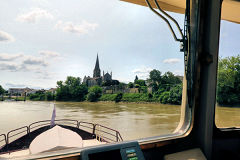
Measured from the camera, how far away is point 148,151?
2.94 ft

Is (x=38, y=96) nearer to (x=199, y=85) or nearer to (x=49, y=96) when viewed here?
(x=49, y=96)

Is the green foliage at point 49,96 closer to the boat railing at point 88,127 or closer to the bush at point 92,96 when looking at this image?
the boat railing at point 88,127

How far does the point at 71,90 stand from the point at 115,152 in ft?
5.28

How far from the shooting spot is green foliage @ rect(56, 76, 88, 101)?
6.59ft

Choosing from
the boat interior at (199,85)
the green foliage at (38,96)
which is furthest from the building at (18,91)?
the boat interior at (199,85)

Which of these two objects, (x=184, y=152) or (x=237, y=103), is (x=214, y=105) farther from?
(x=237, y=103)

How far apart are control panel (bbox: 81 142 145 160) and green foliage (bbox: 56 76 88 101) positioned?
1.38 meters

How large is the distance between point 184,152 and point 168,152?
3.8 inches

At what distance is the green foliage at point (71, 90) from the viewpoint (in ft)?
6.59

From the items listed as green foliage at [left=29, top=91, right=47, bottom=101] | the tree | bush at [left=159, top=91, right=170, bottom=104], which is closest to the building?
green foliage at [left=29, top=91, right=47, bottom=101]

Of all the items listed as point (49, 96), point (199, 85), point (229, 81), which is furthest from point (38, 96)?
point (229, 81)

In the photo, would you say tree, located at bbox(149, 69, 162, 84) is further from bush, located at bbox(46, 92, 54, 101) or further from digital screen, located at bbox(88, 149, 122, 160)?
digital screen, located at bbox(88, 149, 122, 160)

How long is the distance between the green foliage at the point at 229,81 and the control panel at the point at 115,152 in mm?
997

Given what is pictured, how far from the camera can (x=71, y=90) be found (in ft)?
7.07
